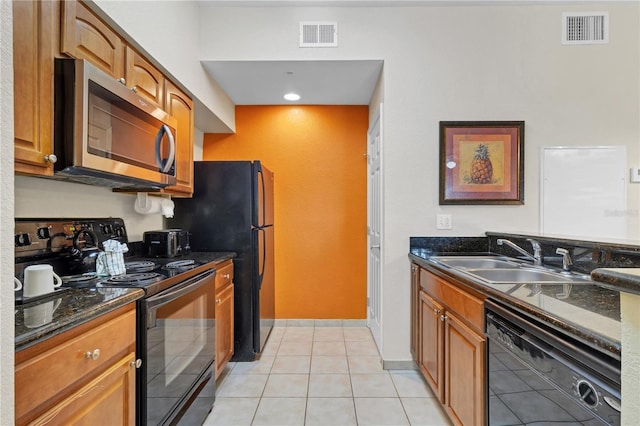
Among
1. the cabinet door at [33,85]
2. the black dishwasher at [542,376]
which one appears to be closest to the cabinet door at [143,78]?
the cabinet door at [33,85]

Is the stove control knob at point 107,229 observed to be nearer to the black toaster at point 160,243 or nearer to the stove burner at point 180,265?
the black toaster at point 160,243

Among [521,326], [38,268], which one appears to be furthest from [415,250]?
[38,268]

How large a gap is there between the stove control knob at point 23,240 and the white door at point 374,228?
7.31ft

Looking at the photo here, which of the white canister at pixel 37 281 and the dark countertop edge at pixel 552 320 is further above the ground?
the white canister at pixel 37 281

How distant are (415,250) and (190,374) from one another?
1.75 m

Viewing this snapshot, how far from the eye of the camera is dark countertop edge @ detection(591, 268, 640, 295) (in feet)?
1.51

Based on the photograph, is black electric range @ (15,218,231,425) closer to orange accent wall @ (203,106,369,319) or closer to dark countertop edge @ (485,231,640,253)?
orange accent wall @ (203,106,369,319)

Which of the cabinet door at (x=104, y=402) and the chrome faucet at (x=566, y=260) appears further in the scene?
the chrome faucet at (x=566, y=260)

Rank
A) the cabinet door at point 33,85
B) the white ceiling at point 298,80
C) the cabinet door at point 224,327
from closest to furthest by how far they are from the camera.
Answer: the cabinet door at point 33,85, the cabinet door at point 224,327, the white ceiling at point 298,80

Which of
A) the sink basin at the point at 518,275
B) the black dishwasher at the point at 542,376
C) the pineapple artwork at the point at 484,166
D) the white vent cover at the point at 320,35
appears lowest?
the black dishwasher at the point at 542,376

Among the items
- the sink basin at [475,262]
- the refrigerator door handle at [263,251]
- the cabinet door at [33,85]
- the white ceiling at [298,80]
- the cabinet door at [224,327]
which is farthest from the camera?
the refrigerator door handle at [263,251]

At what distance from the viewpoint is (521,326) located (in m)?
1.06

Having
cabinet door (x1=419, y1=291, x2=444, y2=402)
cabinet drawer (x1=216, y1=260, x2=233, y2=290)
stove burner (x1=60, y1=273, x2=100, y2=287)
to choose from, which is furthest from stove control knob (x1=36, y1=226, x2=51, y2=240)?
cabinet door (x1=419, y1=291, x2=444, y2=402)

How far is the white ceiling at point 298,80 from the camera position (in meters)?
2.48
